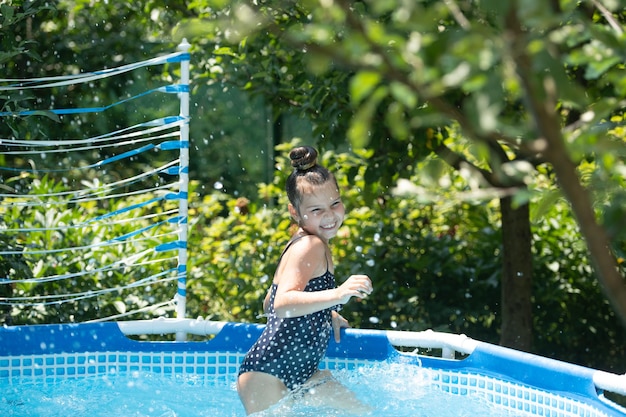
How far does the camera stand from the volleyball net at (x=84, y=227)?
4461 mm

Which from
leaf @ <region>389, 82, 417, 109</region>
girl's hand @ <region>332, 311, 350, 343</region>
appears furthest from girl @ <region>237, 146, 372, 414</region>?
leaf @ <region>389, 82, 417, 109</region>

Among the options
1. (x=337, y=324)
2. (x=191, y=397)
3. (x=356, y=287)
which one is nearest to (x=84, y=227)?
(x=191, y=397)

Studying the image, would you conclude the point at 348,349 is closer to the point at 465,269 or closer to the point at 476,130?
the point at 465,269

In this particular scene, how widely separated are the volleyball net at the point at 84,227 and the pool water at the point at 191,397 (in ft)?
1.36

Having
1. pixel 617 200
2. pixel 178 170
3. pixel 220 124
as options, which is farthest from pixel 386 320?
pixel 220 124

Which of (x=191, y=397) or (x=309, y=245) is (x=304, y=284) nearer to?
(x=309, y=245)

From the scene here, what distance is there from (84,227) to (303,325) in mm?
2546

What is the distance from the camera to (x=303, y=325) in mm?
3650

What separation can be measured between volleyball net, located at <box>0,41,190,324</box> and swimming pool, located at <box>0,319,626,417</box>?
19cm

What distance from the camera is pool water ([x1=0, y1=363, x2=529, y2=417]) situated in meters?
3.79

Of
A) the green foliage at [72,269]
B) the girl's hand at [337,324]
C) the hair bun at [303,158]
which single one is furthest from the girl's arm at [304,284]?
the green foliage at [72,269]

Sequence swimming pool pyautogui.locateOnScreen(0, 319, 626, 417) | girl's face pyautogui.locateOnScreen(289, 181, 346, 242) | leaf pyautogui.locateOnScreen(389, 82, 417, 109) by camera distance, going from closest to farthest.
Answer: leaf pyautogui.locateOnScreen(389, 82, 417, 109) → girl's face pyautogui.locateOnScreen(289, 181, 346, 242) → swimming pool pyautogui.locateOnScreen(0, 319, 626, 417)

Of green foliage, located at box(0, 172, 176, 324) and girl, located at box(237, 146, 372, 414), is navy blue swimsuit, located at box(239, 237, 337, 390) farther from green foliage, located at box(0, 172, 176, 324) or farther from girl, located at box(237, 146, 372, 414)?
green foliage, located at box(0, 172, 176, 324)

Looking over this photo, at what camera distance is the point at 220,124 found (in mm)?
10383
